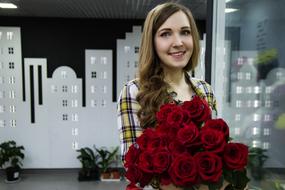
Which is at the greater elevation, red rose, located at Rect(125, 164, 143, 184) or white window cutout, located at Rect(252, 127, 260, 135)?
red rose, located at Rect(125, 164, 143, 184)

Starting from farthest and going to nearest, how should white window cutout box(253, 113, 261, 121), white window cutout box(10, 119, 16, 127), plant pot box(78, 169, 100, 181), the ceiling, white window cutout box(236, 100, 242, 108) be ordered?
white window cutout box(10, 119, 16, 127)
plant pot box(78, 169, 100, 181)
the ceiling
white window cutout box(236, 100, 242, 108)
white window cutout box(253, 113, 261, 121)

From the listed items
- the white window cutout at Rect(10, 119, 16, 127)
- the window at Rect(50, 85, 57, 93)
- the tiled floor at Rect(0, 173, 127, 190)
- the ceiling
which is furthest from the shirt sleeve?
the white window cutout at Rect(10, 119, 16, 127)

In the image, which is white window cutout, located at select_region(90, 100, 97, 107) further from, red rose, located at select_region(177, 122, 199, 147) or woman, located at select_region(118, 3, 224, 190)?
red rose, located at select_region(177, 122, 199, 147)

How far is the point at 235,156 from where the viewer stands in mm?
473

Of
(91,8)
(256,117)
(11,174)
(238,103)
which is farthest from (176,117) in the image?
(11,174)

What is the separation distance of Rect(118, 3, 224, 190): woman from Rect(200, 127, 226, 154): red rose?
0.24 metres

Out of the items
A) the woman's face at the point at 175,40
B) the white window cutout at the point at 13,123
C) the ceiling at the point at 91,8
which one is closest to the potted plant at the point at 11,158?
the white window cutout at the point at 13,123

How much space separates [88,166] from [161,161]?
14.7 ft

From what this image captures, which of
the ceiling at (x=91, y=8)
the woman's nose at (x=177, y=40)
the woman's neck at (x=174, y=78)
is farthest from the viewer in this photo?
the ceiling at (x=91, y=8)

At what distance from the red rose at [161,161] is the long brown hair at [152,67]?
0.25m

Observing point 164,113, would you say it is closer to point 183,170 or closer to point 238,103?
point 183,170

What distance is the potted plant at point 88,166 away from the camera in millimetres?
4738

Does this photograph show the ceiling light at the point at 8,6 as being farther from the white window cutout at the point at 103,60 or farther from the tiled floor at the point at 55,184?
the tiled floor at the point at 55,184

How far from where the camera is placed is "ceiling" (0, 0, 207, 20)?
138 inches
